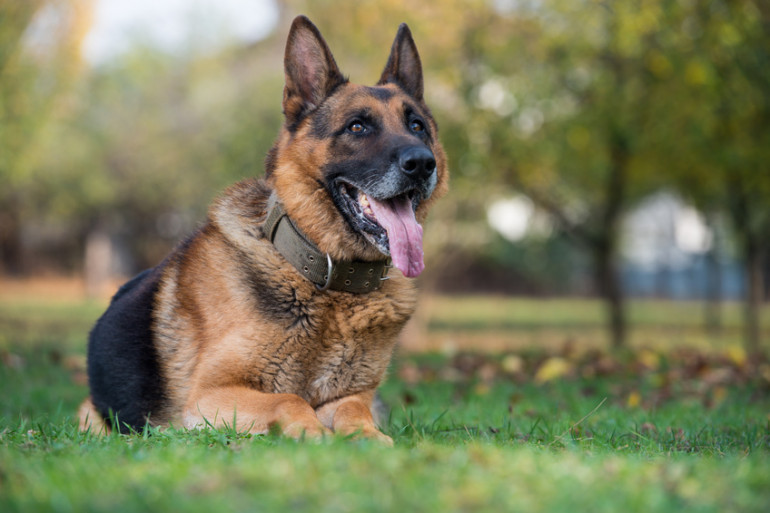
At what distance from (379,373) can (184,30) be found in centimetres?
2566

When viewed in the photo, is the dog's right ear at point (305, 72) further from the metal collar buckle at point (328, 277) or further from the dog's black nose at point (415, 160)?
the metal collar buckle at point (328, 277)

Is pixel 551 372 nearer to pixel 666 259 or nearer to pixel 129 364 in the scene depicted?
pixel 129 364

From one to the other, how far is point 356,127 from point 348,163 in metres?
0.28

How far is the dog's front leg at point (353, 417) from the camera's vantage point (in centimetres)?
348

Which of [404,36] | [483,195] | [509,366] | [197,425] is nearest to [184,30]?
[483,195]

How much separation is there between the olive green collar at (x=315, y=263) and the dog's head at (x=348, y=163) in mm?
65

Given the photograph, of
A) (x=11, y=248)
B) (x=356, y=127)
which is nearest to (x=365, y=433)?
(x=356, y=127)

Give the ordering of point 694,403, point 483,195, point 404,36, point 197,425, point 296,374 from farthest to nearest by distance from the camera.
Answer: point 483,195
point 694,403
point 404,36
point 296,374
point 197,425

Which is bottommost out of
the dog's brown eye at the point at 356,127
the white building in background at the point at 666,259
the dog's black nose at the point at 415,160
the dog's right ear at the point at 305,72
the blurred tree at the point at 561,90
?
the white building in background at the point at 666,259

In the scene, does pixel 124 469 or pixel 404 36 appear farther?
pixel 404 36

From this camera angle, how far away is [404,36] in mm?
4980

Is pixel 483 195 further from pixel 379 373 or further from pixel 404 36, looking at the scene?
pixel 379 373

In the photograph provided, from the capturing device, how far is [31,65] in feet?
43.3

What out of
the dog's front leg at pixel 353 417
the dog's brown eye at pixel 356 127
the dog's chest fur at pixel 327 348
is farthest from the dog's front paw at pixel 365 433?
the dog's brown eye at pixel 356 127
